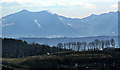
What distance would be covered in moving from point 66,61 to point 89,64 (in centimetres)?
1080

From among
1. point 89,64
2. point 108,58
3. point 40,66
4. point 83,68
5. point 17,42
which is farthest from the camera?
point 17,42

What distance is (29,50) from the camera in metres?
180

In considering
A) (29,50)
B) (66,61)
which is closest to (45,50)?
(29,50)

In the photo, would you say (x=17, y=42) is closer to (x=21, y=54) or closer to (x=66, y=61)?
(x=21, y=54)

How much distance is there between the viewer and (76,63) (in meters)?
117

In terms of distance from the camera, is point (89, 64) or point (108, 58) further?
point (108, 58)

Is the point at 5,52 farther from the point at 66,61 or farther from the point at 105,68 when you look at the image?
the point at 105,68

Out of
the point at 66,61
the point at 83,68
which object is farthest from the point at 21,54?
the point at 83,68

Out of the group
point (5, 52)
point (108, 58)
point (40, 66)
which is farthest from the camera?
point (5, 52)

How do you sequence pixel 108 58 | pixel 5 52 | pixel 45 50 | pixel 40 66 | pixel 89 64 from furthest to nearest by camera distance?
pixel 45 50 < pixel 5 52 < pixel 108 58 < pixel 89 64 < pixel 40 66

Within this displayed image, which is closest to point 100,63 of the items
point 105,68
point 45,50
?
point 105,68

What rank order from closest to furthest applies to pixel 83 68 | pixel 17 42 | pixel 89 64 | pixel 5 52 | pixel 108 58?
pixel 83 68 → pixel 89 64 → pixel 108 58 → pixel 5 52 → pixel 17 42

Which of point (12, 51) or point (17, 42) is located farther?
point (17, 42)

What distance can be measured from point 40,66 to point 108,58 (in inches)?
2417
